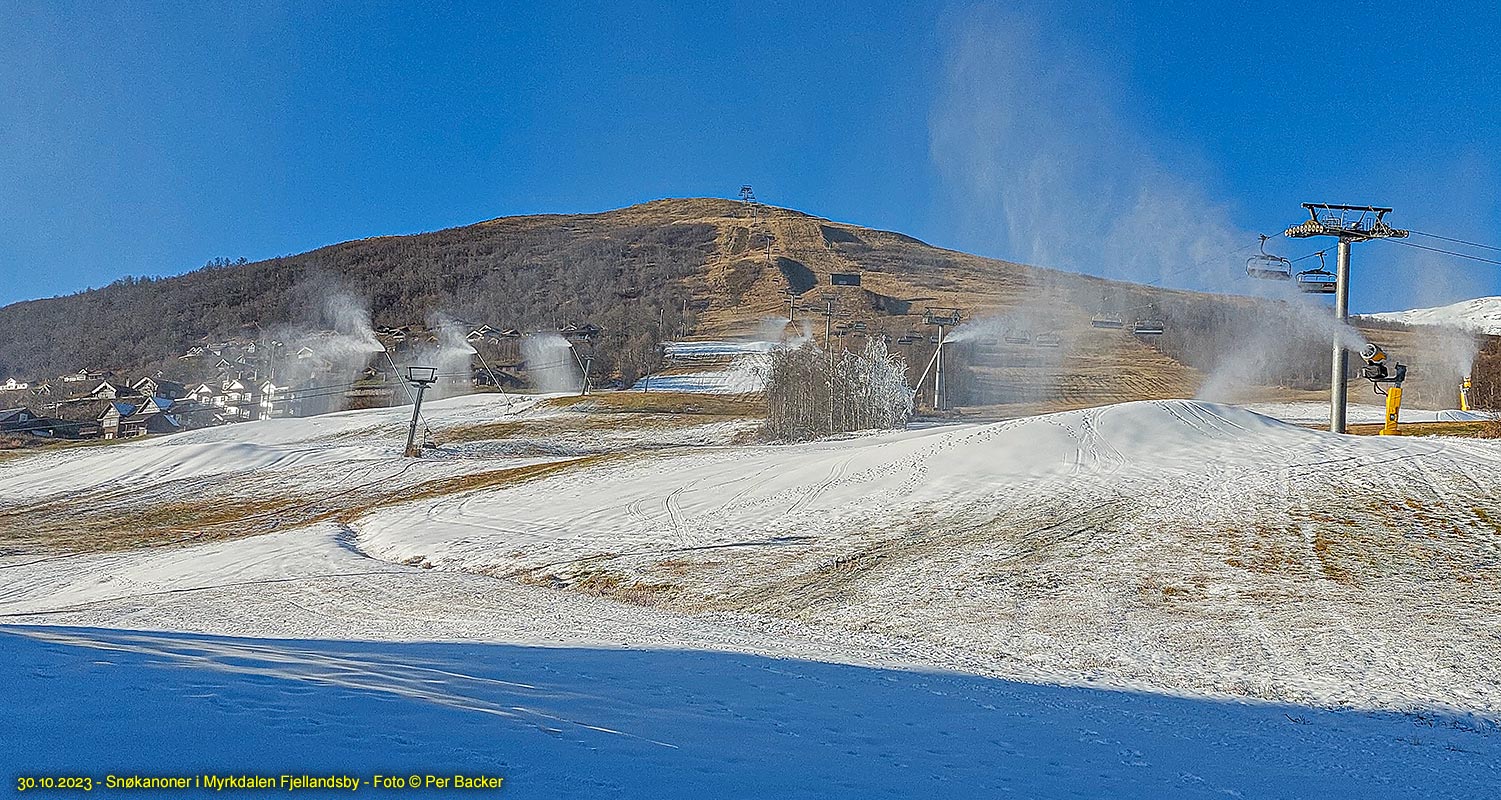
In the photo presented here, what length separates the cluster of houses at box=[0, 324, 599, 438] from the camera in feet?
333

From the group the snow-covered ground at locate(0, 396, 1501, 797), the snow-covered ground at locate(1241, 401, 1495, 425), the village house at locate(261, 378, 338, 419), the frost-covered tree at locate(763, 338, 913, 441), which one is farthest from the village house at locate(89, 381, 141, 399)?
the snow-covered ground at locate(1241, 401, 1495, 425)

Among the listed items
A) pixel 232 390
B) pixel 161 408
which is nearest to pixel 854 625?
pixel 161 408

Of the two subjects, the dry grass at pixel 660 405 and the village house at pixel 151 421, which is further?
the village house at pixel 151 421

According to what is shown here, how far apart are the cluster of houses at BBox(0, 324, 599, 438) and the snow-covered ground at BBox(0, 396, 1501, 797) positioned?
215 feet

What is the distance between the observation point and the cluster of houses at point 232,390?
102m

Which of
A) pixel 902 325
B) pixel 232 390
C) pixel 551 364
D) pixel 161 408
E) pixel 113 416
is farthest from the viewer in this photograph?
pixel 902 325

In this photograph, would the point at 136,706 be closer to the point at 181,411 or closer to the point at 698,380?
the point at 698,380

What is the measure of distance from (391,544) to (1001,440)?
662 inches

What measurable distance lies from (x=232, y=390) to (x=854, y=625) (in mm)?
111289

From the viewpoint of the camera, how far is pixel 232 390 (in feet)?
370

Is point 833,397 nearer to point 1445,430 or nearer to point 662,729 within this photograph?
point 1445,430

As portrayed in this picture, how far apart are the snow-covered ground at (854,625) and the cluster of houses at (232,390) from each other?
65655 mm

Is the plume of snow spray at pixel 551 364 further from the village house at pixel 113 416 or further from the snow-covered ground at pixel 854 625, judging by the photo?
the snow-covered ground at pixel 854 625

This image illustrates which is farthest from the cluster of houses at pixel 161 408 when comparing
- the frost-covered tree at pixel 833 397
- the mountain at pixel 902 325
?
the frost-covered tree at pixel 833 397
